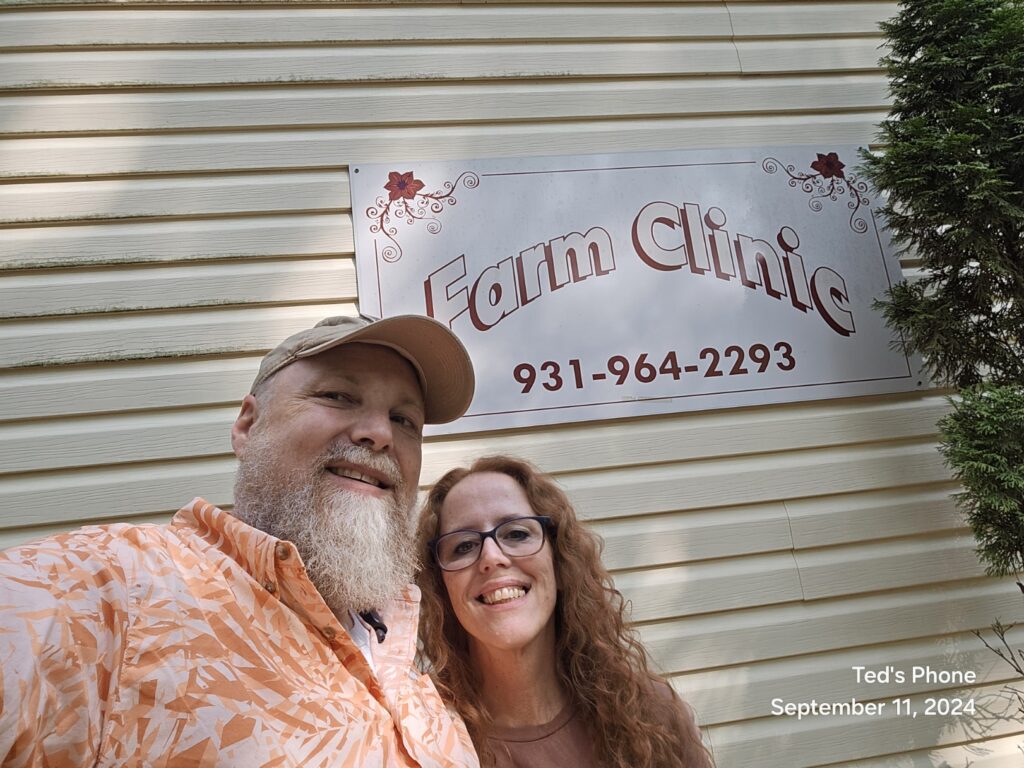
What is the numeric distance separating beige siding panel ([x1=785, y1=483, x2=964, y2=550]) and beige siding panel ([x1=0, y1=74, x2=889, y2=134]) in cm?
152

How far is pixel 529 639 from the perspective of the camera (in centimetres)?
158

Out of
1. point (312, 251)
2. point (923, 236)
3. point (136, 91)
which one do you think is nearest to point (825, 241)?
point (923, 236)

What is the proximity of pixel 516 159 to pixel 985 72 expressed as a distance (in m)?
1.58

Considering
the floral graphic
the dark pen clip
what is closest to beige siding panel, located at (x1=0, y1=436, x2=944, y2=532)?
the dark pen clip

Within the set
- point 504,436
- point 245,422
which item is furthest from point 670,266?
point 245,422

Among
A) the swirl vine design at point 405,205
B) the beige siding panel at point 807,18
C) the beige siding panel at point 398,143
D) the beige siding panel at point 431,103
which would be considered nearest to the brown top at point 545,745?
the swirl vine design at point 405,205

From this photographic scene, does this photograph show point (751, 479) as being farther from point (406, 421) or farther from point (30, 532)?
point (30, 532)

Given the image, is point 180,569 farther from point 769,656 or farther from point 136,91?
point 136,91

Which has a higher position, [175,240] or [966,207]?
[175,240]

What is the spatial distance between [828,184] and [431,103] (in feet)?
5.00

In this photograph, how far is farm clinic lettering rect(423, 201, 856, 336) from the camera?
247cm

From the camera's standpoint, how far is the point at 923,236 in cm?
253

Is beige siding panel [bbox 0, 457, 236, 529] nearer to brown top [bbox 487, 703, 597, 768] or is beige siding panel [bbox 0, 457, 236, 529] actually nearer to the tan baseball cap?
the tan baseball cap

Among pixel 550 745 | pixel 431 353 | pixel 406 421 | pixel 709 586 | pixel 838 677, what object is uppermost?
pixel 431 353
